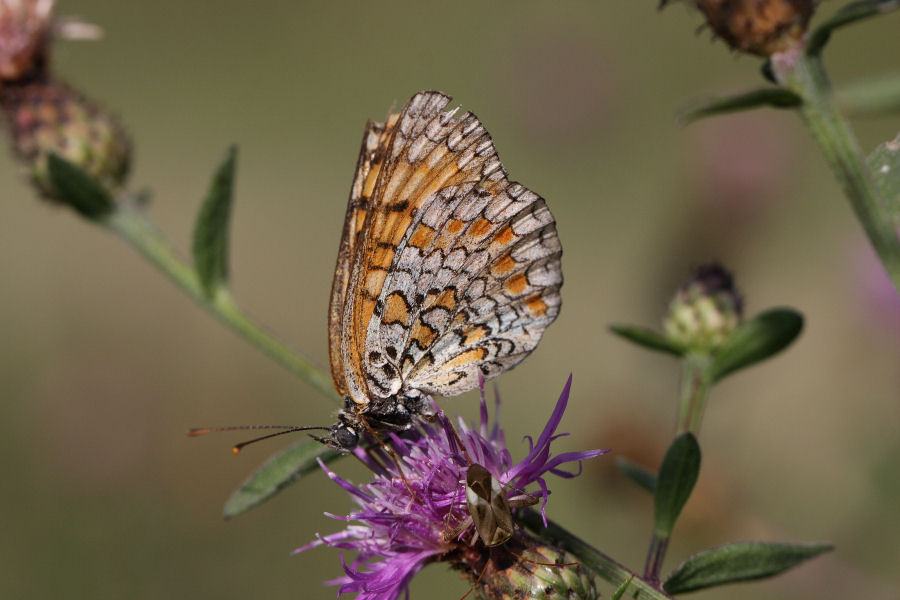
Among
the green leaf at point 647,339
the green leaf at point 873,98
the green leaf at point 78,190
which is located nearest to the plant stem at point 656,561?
the green leaf at point 647,339

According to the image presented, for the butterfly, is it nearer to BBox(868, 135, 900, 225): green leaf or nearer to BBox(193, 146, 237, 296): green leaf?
BBox(193, 146, 237, 296): green leaf

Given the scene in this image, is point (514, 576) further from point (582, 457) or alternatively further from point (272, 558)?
point (272, 558)

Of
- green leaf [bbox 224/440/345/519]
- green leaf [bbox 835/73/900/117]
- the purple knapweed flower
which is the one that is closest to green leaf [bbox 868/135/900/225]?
green leaf [bbox 835/73/900/117]

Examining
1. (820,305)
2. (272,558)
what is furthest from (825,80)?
(820,305)

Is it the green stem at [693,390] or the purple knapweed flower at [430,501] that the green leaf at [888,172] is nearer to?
the green stem at [693,390]

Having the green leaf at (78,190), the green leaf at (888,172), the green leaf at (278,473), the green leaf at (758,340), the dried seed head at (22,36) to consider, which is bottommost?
the green leaf at (278,473)

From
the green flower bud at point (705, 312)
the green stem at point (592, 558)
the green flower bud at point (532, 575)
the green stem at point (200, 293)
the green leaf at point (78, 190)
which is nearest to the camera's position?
the green stem at point (592, 558)
